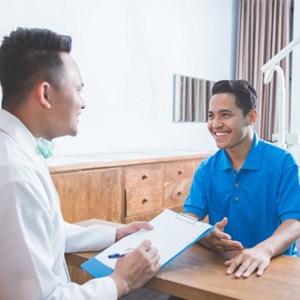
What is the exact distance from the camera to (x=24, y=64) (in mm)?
915

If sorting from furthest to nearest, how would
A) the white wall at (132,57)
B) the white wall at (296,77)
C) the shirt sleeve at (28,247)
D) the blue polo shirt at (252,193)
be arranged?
the white wall at (296,77), the white wall at (132,57), the blue polo shirt at (252,193), the shirt sleeve at (28,247)

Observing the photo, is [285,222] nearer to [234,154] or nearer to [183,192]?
[234,154]

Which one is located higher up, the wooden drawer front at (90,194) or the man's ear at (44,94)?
the man's ear at (44,94)

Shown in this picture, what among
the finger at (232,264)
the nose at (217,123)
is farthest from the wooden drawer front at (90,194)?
the finger at (232,264)

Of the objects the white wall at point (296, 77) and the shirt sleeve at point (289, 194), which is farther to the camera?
the white wall at point (296, 77)

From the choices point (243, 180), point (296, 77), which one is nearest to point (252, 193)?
point (243, 180)

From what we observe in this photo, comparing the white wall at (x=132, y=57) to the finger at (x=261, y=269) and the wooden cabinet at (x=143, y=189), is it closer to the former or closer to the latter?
the wooden cabinet at (x=143, y=189)

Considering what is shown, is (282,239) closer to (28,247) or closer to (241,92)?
(241,92)

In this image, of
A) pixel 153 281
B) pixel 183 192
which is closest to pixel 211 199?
pixel 153 281

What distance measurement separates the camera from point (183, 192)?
301 centimetres

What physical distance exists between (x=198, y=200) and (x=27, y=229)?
3.04 feet

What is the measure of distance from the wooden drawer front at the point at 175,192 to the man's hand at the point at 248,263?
5.87 ft

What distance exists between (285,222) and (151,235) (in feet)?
1.64

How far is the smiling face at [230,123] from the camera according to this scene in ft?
5.24
